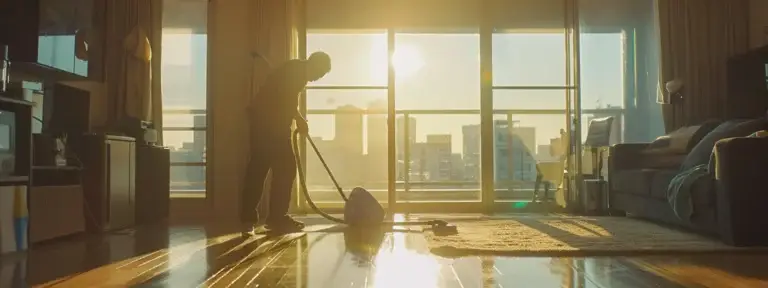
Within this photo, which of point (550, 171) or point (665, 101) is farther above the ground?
point (665, 101)

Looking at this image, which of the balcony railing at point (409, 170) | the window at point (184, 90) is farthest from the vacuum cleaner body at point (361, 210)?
the window at point (184, 90)

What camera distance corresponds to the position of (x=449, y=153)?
7289 mm

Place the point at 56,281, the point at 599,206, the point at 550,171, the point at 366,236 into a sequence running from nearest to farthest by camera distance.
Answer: the point at 56,281 → the point at 366,236 → the point at 599,206 → the point at 550,171

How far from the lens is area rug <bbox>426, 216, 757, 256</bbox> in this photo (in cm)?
284

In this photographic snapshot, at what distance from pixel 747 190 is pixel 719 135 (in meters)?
0.99

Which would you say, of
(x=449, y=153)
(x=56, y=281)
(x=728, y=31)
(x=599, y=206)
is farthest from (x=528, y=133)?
(x=56, y=281)

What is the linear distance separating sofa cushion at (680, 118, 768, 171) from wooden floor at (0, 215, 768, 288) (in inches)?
46.5

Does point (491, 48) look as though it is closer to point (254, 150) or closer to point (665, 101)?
point (665, 101)

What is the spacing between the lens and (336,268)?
2.43 m

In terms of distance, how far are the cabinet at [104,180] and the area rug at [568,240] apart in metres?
1.98

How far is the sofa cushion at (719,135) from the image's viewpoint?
3.75 meters

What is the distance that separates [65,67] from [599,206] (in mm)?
3974

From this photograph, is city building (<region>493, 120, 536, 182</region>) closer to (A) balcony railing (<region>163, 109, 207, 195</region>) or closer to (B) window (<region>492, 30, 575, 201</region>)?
(B) window (<region>492, 30, 575, 201</region>)

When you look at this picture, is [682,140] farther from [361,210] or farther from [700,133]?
[361,210]
